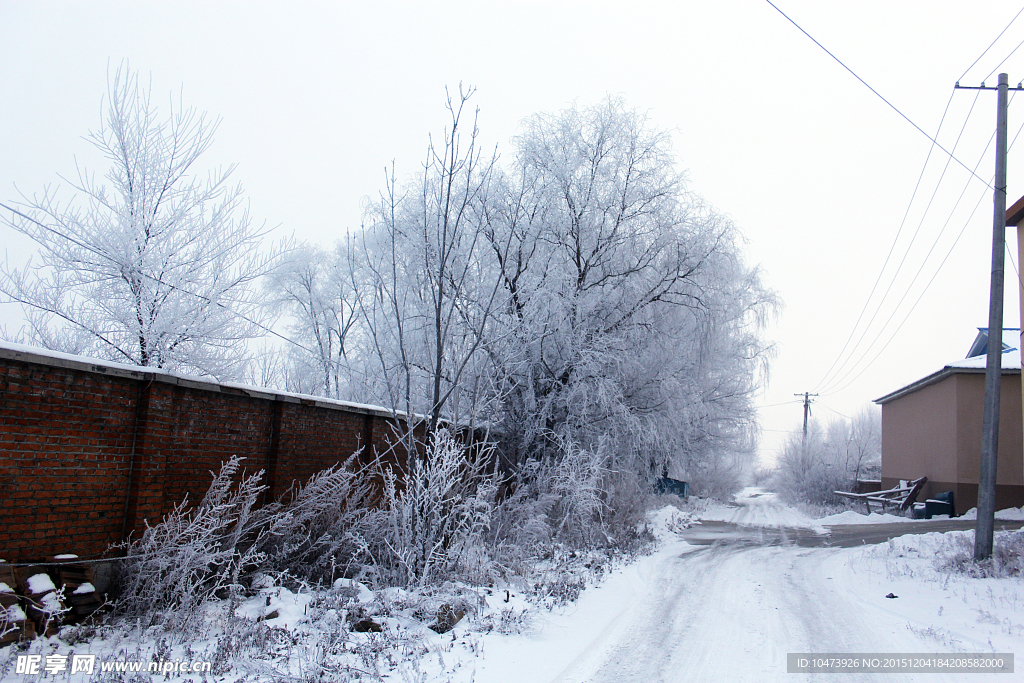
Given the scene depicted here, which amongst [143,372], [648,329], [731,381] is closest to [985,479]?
[648,329]

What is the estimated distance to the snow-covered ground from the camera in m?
4.85

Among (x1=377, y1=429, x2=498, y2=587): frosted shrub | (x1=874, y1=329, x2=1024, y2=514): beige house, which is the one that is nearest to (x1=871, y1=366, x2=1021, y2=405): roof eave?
(x1=874, y1=329, x2=1024, y2=514): beige house

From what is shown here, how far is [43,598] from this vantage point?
443 cm

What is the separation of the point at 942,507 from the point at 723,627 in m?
15.9

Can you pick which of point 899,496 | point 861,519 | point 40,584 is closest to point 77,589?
point 40,584

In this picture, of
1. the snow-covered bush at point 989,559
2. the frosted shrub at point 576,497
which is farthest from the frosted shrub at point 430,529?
the snow-covered bush at point 989,559

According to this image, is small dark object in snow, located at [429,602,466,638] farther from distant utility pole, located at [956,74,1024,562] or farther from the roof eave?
the roof eave

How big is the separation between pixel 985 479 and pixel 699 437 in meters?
6.99

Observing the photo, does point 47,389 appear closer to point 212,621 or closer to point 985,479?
point 212,621

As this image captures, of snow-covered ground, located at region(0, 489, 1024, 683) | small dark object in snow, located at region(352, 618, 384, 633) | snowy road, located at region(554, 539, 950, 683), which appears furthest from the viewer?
small dark object in snow, located at region(352, 618, 384, 633)

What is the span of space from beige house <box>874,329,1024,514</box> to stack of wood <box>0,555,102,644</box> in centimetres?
1901

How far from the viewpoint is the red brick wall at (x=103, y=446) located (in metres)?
4.51

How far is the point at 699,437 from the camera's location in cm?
1561

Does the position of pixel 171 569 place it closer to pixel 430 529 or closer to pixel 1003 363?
pixel 430 529
